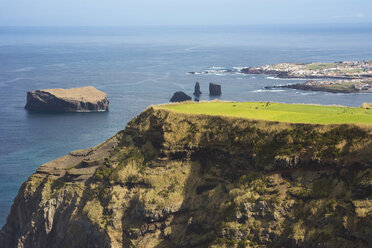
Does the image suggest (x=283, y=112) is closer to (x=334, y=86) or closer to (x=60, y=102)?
(x=60, y=102)

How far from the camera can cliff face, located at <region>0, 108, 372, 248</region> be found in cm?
3509

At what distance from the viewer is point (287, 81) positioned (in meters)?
194

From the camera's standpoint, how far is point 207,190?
43000 mm

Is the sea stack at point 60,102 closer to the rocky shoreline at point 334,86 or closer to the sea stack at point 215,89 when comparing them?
the sea stack at point 215,89

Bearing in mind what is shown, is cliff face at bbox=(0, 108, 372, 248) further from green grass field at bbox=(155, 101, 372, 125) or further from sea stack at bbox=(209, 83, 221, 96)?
sea stack at bbox=(209, 83, 221, 96)

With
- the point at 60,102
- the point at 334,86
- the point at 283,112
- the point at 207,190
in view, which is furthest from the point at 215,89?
the point at 207,190

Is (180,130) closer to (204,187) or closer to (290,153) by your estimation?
(204,187)

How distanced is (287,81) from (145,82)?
59646 millimetres

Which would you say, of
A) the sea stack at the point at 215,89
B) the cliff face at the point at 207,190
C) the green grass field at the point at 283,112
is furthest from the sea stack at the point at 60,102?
the green grass field at the point at 283,112

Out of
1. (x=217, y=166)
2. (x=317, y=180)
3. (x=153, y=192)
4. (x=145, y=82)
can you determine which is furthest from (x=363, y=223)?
(x=145, y=82)

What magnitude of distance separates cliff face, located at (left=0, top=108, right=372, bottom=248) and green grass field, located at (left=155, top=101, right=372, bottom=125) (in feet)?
5.44

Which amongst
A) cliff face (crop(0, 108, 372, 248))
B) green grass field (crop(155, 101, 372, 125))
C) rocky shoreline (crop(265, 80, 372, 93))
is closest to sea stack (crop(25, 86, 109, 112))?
rocky shoreline (crop(265, 80, 372, 93))

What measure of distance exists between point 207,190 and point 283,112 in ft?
36.8

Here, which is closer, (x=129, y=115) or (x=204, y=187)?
(x=204, y=187)
